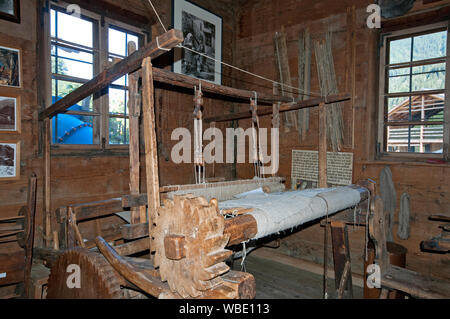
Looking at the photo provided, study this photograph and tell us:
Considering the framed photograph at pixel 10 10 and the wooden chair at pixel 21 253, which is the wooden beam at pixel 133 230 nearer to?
the wooden chair at pixel 21 253

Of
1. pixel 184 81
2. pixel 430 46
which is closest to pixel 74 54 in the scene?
pixel 184 81

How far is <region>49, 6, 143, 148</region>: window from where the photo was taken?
128 inches

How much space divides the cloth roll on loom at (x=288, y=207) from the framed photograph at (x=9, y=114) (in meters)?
2.25

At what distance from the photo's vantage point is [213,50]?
16.3 ft

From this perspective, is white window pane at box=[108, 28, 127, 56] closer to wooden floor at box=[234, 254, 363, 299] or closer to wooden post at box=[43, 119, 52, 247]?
wooden post at box=[43, 119, 52, 247]

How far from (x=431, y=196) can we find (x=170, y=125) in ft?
11.6

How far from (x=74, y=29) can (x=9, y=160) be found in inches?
65.4

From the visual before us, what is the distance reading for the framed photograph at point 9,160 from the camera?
276 cm

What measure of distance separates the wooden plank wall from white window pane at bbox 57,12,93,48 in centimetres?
263

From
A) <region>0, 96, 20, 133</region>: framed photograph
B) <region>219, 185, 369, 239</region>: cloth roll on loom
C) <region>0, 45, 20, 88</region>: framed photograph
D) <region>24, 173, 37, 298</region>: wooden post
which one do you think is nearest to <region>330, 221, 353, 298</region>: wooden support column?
<region>219, 185, 369, 239</region>: cloth roll on loom

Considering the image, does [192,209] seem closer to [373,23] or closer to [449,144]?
[449,144]

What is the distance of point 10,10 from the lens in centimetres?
279

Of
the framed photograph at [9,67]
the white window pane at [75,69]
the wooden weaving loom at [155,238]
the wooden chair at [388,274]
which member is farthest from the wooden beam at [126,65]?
the wooden chair at [388,274]

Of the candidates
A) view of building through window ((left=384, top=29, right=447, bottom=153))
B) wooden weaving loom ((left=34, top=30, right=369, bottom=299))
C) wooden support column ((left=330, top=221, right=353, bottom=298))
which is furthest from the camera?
view of building through window ((left=384, top=29, right=447, bottom=153))
